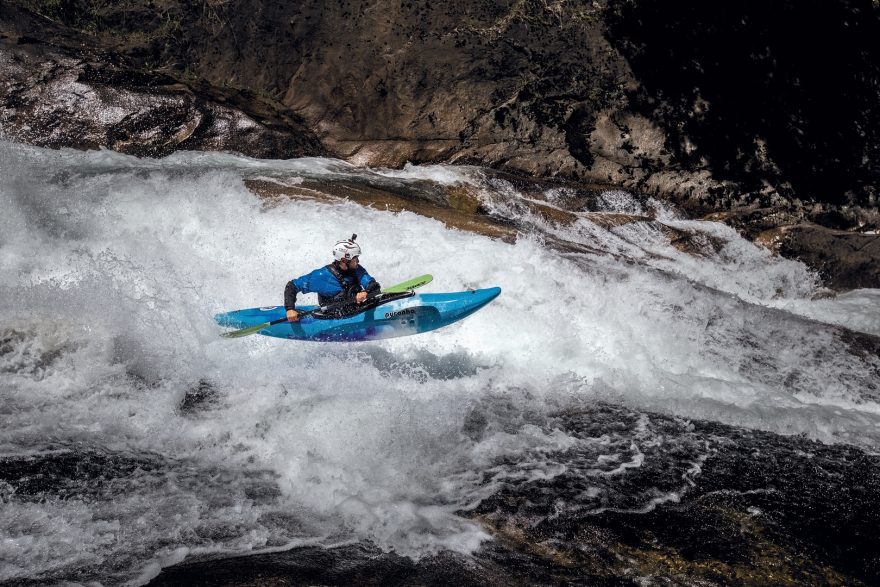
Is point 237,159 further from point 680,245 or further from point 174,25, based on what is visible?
point 680,245

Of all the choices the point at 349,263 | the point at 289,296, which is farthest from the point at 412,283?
the point at 289,296

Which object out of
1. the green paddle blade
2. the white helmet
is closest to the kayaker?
the white helmet

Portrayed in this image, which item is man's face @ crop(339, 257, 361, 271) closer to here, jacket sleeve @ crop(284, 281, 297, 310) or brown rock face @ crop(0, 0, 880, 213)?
jacket sleeve @ crop(284, 281, 297, 310)

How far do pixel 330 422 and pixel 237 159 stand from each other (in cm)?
707

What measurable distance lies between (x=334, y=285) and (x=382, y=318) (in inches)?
26.2

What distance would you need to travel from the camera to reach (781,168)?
38.0 ft

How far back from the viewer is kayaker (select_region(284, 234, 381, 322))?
674 cm

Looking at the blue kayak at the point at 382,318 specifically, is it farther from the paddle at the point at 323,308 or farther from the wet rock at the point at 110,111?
the wet rock at the point at 110,111

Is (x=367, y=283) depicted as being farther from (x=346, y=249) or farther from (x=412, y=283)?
(x=346, y=249)

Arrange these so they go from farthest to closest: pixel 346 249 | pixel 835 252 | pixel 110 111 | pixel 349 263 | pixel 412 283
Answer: pixel 110 111, pixel 835 252, pixel 412 283, pixel 349 263, pixel 346 249

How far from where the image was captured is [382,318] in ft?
23.7

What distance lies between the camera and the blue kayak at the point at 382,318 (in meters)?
7.20

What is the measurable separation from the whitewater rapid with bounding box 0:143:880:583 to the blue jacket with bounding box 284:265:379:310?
698mm

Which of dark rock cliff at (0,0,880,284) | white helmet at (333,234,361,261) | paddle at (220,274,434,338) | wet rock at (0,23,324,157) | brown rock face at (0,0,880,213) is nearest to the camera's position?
white helmet at (333,234,361,261)
